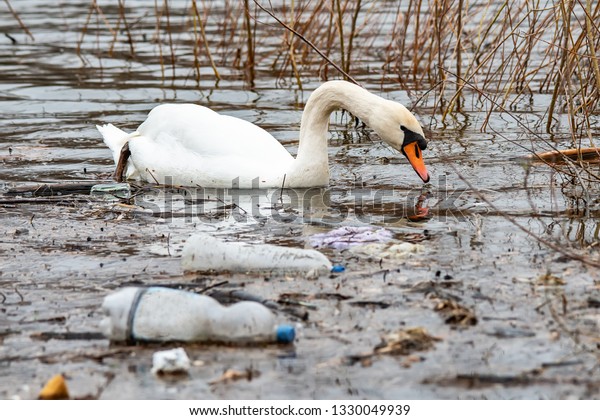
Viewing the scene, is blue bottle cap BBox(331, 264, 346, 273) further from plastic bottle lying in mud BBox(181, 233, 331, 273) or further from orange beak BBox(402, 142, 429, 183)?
orange beak BBox(402, 142, 429, 183)

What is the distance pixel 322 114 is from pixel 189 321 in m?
3.59

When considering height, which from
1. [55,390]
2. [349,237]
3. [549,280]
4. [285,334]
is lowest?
[55,390]

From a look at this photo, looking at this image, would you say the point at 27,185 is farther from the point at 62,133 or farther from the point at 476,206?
the point at 476,206

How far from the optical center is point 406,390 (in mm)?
3766

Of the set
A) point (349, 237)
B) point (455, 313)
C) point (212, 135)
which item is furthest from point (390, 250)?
point (212, 135)

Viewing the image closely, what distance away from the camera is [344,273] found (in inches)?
202

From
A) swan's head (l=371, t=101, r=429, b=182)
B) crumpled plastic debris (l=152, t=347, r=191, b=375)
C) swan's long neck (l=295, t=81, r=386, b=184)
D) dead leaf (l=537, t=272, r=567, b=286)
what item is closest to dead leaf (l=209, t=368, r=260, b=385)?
crumpled plastic debris (l=152, t=347, r=191, b=375)

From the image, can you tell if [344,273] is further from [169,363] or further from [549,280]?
[169,363]

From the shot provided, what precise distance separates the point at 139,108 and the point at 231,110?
107 cm

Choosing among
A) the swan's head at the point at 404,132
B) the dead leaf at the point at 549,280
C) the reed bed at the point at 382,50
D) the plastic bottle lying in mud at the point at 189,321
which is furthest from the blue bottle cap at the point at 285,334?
the reed bed at the point at 382,50

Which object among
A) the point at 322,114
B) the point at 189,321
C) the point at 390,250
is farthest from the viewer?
the point at 322,114

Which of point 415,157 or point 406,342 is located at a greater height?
point 415,157

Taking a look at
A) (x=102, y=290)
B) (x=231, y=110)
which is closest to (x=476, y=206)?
(x=102, y=290)

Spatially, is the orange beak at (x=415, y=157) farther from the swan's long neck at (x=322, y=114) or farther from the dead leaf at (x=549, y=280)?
the dead leaf at (x=549, y=280)
